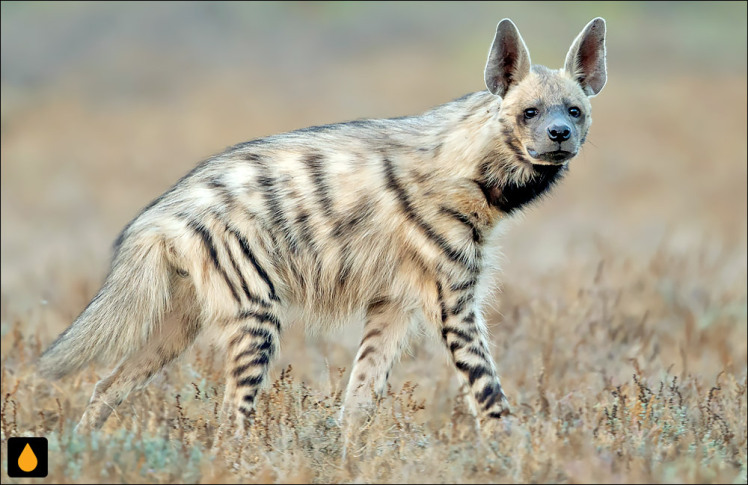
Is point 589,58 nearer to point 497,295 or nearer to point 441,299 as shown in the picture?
point 441,299

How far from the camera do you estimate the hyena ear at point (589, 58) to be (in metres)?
4.10

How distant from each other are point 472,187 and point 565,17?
525 inches

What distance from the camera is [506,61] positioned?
405 centimetres

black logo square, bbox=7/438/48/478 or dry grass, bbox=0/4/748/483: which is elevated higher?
black logo square, bbox=7/438/48/478

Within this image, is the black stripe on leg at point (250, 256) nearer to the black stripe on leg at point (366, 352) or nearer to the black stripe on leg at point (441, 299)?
the black stripe on leg at point (366, 352)

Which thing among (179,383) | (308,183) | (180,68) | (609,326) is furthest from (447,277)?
(180,68)

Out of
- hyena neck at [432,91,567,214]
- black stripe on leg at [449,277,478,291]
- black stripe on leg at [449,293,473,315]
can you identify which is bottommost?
black stripe on leg at [449,293,473,315]

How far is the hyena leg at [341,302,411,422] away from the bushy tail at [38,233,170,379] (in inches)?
30.9

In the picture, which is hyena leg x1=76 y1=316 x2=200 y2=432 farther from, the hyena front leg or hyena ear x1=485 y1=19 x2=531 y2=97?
hyena ear x1=485 y1=19 x2=531 y2=97

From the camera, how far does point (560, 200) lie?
10.5 metres

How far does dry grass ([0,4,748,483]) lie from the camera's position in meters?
3.53

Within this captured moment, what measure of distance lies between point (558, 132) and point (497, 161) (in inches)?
12.0

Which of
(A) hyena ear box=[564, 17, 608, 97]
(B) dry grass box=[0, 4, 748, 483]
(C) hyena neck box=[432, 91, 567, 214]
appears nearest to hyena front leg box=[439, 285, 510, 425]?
(B) dry grass box=[0, 4, 748, 483]

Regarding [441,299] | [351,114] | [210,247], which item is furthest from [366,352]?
[351,114]
